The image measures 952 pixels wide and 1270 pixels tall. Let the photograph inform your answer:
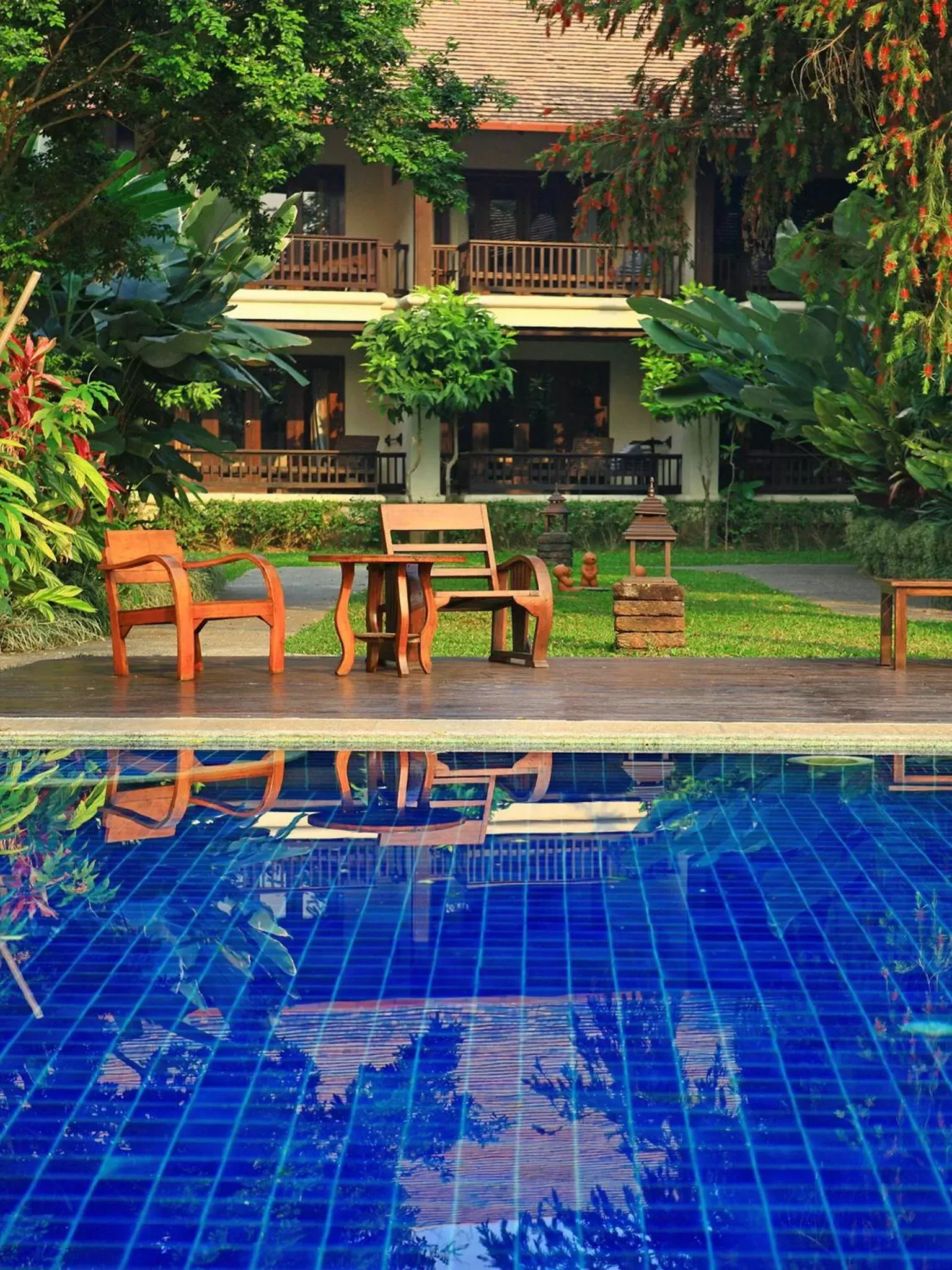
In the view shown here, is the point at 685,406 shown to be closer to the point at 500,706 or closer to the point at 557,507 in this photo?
the point at 557,507

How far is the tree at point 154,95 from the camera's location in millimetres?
9906

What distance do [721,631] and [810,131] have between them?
454cm

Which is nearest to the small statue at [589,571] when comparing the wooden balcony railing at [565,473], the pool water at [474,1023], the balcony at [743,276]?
the wooden balcony railing at [565,473]

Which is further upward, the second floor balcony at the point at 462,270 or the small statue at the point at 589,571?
the second floor balcony at the point at 462,270

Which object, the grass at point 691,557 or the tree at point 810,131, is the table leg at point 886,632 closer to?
the tree at point 810,131

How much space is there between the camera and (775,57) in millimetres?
13852

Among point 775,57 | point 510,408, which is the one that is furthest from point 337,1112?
point 510,408

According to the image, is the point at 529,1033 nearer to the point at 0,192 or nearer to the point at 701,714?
the point at 701,714

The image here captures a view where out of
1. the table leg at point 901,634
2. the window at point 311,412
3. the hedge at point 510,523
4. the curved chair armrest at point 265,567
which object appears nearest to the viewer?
the curved chair armrest at point 265,567

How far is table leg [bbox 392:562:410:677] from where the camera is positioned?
945 centimetres

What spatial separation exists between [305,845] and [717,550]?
20.7 meters

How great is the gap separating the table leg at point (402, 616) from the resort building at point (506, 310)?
1754cm

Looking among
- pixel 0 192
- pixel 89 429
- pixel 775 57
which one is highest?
pixel 775 57

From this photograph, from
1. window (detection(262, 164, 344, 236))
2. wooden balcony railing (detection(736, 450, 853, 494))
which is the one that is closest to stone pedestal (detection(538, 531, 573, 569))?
wooden balcony railing (detection(736, 450, 853, 494))
